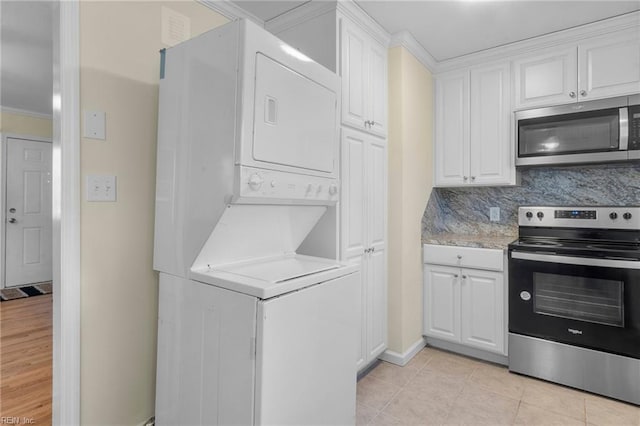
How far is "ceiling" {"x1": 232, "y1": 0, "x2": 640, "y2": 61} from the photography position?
2227mm

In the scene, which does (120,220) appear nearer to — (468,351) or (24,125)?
(468,351)

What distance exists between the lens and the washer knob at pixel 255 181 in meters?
1.37

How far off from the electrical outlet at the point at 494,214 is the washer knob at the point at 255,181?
8.32 ft

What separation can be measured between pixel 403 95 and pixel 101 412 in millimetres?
2594

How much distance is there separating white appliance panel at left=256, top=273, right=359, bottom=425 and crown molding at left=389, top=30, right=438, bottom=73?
1.81m

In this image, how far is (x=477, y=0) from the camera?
2201mm

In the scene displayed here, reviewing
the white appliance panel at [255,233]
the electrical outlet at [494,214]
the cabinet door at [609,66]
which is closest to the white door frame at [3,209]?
the white appliance panel at [255,233]

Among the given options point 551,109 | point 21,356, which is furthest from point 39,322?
point 551,109

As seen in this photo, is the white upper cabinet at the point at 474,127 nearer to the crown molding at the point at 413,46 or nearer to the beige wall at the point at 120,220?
the crown molding at the point at 413,46

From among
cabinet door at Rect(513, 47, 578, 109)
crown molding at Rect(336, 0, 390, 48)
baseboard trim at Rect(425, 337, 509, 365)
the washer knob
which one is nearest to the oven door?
baseboard trim at Rect(425, 337, 509, 365)

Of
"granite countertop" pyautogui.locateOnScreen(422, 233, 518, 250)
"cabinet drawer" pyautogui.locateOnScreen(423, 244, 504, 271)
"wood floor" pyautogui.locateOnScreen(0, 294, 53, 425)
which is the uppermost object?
"granite countertop" pyautogui.locateOnScreen(422, 233, 518, 250)

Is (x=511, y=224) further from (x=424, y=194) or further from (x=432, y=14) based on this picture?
(x=432, y=14)

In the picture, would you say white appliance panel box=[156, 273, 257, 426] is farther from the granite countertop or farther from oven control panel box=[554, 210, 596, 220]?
oven control panel box=[554, 210, 596, 220]

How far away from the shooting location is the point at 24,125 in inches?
197
